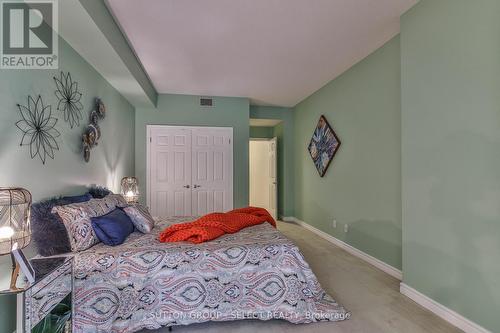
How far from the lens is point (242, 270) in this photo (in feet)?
6.38

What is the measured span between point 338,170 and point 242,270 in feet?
8.56

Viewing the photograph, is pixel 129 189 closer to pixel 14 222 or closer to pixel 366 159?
pixel 14 222

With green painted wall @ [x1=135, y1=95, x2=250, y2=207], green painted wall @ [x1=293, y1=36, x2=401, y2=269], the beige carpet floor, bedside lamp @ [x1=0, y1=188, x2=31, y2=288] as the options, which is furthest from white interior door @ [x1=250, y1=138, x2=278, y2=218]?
bedside lamp @ [x1=0, y1=188, x2=31, y2=288]

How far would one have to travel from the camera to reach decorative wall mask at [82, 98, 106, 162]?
8.89 feet

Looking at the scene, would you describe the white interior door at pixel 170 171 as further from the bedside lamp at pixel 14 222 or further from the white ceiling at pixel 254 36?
the bedside lamp at pixel 14 222

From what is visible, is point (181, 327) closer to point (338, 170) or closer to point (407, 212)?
point (407, 212)

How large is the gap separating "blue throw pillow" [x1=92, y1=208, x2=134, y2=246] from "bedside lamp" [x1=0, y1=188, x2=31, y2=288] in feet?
2.33

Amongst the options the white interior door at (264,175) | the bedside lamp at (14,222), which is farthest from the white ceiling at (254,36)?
the white interior door at (264,175)

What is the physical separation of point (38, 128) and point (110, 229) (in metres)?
0.98

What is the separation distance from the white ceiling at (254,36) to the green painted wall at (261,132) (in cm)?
255

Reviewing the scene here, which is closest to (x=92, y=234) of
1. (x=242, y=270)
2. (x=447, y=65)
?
(x=242, y=270)

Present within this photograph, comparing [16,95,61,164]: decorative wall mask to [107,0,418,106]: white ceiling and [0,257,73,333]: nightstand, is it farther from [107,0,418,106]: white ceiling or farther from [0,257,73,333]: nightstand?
[107,0,418,106]: white ceiling

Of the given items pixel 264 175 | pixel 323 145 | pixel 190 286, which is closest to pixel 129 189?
pixel 190 286

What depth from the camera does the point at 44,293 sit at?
53.8 inches
